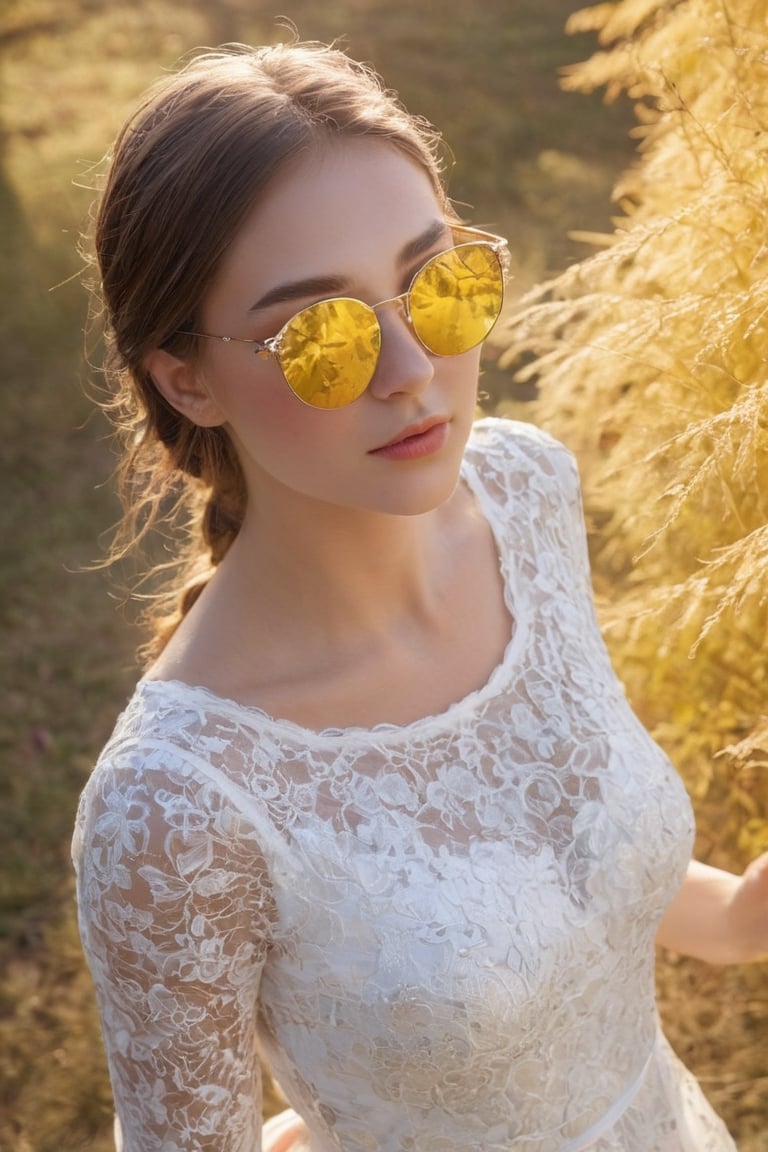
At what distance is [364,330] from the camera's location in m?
1.56

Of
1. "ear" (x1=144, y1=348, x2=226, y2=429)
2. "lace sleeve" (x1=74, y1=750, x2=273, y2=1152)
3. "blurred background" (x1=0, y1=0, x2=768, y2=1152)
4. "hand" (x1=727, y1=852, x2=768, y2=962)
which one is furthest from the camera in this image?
"blurred background" (x1=0, y1=0, x2=768, y2=1152)

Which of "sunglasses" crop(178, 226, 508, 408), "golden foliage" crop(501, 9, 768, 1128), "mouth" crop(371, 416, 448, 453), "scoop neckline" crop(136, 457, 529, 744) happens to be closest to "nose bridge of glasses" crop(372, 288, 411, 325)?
"sunglasses" crop(178, 226, 508, 408)

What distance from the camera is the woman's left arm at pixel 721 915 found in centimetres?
193

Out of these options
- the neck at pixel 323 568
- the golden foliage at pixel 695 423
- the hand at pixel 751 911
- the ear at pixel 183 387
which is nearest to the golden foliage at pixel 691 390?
the golden foliage at pixel 695 423

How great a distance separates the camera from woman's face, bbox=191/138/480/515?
5.13ft

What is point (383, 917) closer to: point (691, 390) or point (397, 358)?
point (397, 358)

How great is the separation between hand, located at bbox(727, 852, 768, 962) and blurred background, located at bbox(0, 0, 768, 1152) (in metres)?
1.16

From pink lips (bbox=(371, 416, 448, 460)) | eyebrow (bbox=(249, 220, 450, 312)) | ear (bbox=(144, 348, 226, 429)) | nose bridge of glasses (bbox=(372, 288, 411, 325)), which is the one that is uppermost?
eyebrow (bbox=(249, 220, 450, 312))

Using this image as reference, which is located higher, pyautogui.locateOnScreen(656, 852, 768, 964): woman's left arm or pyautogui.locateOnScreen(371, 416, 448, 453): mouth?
pyautogui.locateOnScreen(371, 416, 448, 453): mouth

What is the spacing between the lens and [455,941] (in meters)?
1.59

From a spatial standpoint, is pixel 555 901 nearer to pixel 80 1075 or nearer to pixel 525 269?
pixel 80 1075

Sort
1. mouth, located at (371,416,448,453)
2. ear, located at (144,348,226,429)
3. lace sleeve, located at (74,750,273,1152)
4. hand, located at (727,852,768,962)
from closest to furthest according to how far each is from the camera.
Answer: lace sleeve, located at (74,750,273,1152) → mouth, located at (371,416,448,453) → ear, located at (144,348,226,429) → hand, located at (727,852,768,962)

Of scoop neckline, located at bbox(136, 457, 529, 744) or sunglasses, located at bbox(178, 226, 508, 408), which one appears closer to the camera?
sunglasses, located at bbox(178, 226, 508, 408)

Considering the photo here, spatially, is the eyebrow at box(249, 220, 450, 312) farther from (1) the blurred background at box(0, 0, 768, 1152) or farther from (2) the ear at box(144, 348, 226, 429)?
(1) the blurred background at box(0, 0, 768, 1152)
